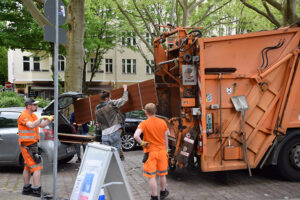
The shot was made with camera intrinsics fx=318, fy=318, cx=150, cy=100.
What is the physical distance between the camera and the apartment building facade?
32938mm

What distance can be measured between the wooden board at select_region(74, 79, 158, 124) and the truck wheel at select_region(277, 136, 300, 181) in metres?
2.59

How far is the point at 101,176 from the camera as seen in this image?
147 inches

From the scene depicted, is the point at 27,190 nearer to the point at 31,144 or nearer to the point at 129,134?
the point at 31,144

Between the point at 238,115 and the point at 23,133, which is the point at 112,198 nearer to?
the point at 23,133

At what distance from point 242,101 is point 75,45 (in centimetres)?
600

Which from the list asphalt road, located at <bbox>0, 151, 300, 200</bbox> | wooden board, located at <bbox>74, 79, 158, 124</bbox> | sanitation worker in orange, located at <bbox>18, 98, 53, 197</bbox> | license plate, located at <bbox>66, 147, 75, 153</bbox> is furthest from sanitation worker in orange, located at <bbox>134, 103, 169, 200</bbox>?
license plate, located at <bbox>66, 147, 75, 153</bbox>

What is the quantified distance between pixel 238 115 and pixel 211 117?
52cm

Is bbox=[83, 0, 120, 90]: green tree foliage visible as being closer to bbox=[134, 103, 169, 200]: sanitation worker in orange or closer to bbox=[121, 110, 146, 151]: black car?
bbox=[121, 110, 146, 151]: black car

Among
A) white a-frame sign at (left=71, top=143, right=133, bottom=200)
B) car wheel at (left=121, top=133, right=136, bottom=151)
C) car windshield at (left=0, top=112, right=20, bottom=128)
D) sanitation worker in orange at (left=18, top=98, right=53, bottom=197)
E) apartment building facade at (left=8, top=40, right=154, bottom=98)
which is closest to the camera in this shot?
white a-frame sign at (left=71, top=143, right=133, bottom=200)

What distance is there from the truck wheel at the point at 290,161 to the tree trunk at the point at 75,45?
6397mm

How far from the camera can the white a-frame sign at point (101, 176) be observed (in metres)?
3.75

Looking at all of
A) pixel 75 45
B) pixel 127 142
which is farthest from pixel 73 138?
pixel 75 45

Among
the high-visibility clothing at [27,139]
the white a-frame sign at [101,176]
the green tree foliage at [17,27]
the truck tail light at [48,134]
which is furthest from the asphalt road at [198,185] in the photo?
the green tree foliage at [17,27]

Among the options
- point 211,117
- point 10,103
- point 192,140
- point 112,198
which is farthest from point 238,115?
point 10,103
